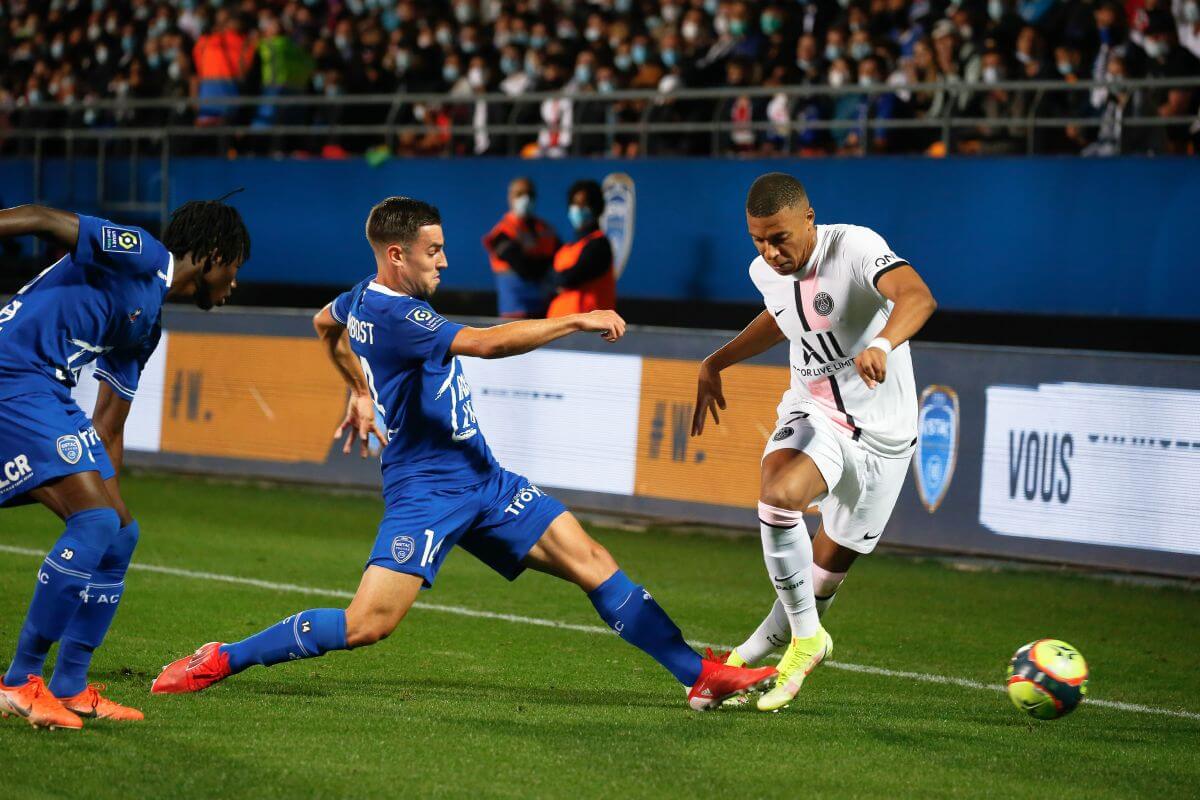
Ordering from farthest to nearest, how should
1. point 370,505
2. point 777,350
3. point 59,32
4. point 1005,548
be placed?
point 59,32 < point 370,505 < point 777,350 < point 1005,548

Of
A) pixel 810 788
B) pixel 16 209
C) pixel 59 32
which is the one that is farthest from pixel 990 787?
pixel 59 32

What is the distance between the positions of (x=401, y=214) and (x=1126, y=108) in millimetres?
9463

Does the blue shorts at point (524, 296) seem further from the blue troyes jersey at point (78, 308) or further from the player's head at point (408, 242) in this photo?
the blue troyes jersey at point (78, 308)

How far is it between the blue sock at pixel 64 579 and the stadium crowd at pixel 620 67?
10.2 metres

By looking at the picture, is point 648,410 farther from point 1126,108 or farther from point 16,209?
point 16,209

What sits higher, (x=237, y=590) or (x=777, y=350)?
(x=777, y=350)

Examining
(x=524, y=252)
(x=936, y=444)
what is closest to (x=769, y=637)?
(x=936, y=444)

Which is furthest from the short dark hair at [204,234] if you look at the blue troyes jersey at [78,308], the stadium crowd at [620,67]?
the stadium crowd at [620,67]

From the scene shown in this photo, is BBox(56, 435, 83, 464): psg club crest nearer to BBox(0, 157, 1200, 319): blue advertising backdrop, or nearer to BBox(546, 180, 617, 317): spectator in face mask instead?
BBox(546, 180, 617, 317): spectator in face mask

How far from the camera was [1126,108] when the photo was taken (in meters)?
14.0

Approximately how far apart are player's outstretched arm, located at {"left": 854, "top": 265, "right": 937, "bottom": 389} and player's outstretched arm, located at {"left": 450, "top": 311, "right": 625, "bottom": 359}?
0.91m

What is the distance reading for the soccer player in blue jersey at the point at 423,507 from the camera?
6113 millimetres

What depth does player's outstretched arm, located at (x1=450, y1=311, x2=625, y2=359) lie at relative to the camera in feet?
18.4

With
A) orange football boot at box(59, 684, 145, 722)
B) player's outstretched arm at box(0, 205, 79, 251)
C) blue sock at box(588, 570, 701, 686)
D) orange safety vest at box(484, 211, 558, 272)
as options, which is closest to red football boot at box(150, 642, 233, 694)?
orange football boot at box(59, 684, 145, 722)
